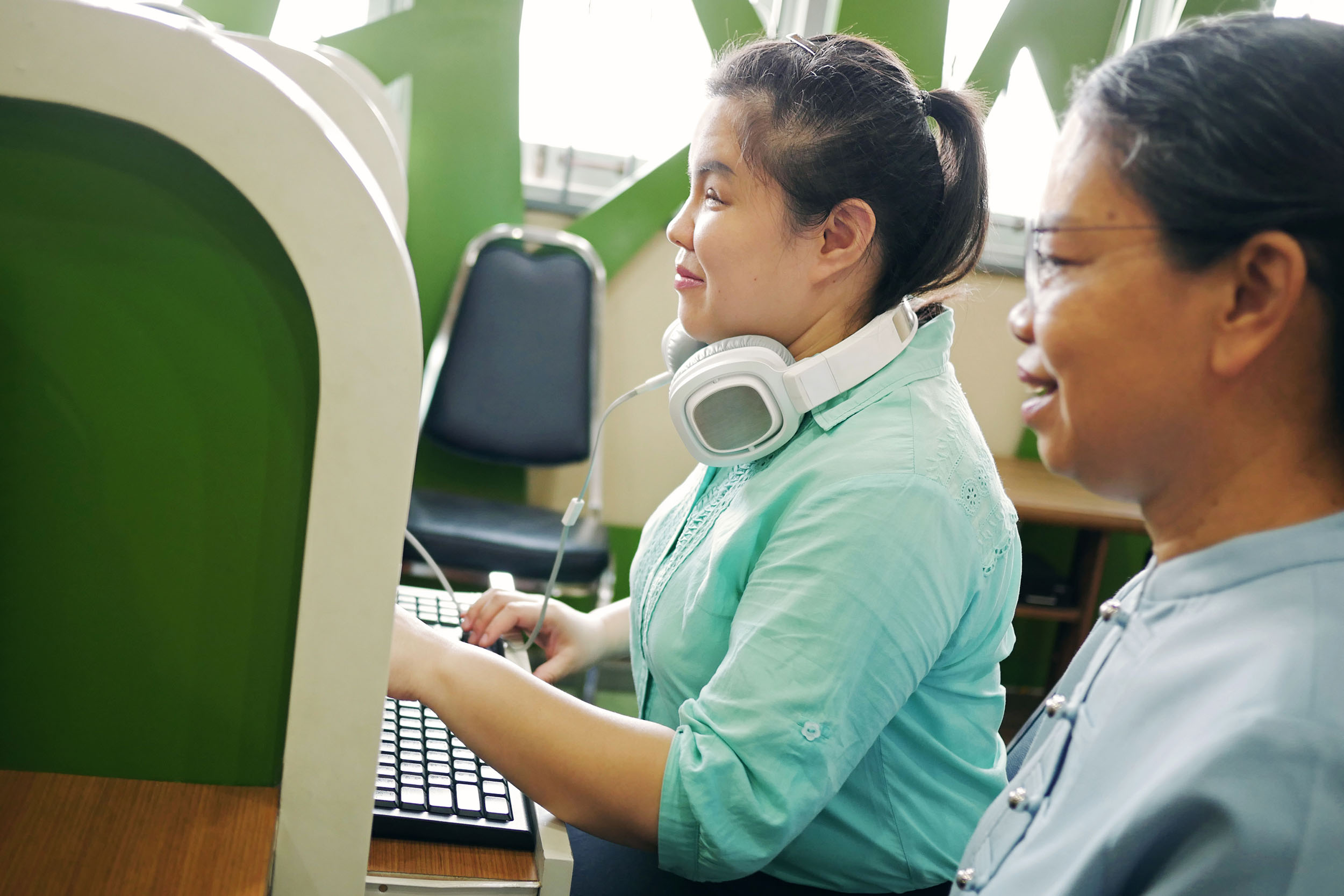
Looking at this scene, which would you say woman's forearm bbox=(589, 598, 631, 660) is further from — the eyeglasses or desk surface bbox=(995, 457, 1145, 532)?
desk surface bbox=(995, 457, 1145, 532)

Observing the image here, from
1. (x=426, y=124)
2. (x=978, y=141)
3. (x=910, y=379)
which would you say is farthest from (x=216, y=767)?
(x=426, y=124)

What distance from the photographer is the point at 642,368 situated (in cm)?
287

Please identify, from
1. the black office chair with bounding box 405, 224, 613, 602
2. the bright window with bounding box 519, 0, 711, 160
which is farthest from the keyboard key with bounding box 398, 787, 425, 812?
the bright window with bounding box 519, 0, 711, 160

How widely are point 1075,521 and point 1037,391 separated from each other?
194 cm

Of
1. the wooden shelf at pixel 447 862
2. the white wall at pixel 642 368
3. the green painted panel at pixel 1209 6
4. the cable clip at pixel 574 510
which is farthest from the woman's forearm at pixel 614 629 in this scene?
the green painted panel at pixel 1209 6

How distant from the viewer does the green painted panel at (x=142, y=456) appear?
57cm

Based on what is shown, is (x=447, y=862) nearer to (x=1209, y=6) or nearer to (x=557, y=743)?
(x=557, y=743)

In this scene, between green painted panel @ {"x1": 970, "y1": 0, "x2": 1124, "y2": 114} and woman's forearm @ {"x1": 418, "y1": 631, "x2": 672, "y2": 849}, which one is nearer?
woman's forearm @ {"x1": 418, "y1": 631, "x2": 672, "y2": 849}

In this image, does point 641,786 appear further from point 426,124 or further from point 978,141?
point 426,124

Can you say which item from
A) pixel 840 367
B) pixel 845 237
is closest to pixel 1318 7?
pixel 845 237

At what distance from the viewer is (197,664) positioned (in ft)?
2.09

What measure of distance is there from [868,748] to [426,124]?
220 centimetres

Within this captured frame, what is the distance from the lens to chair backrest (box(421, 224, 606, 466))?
2578mm

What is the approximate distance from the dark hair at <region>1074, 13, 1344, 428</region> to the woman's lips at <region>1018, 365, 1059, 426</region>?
0.34 ft
